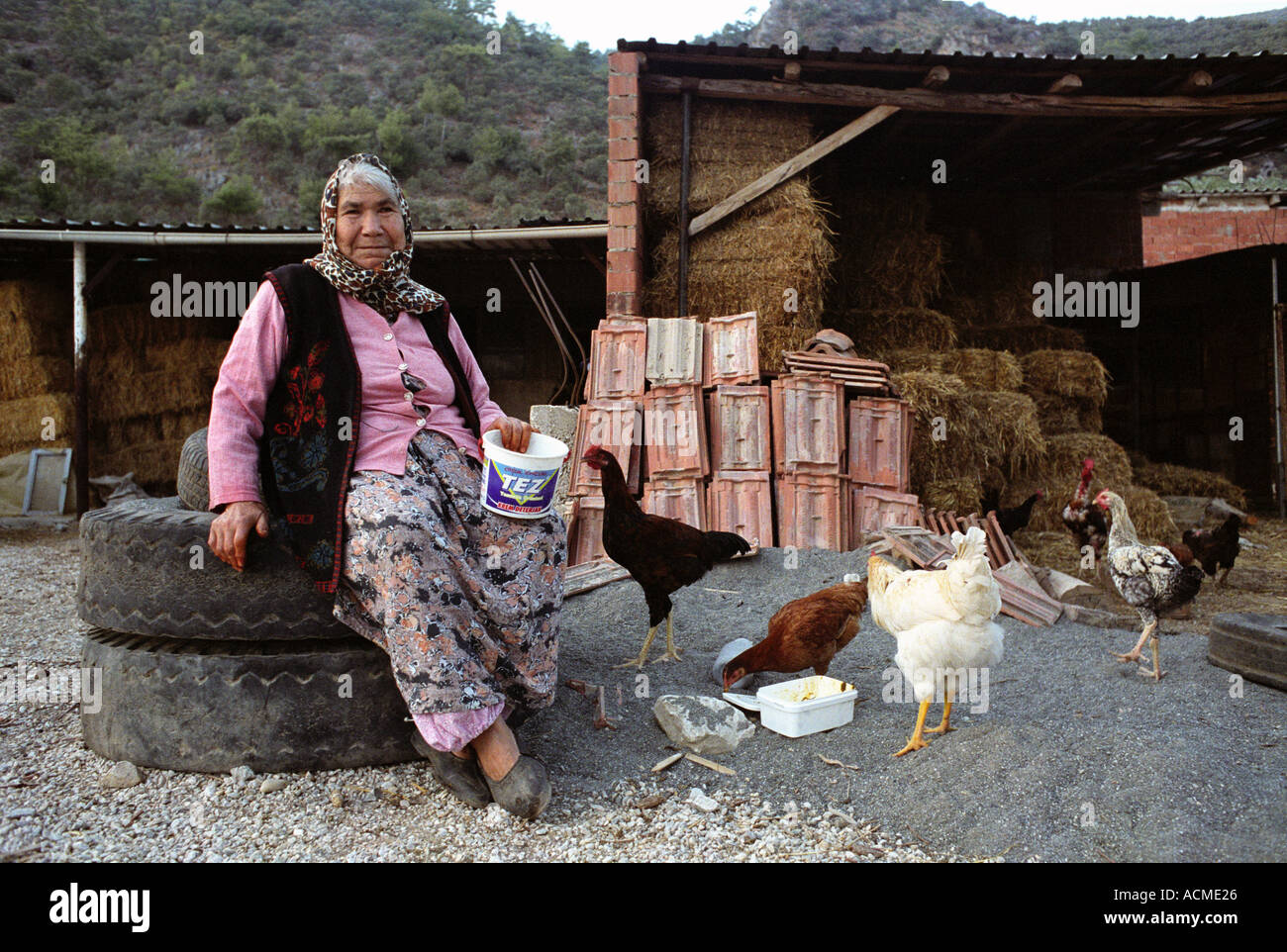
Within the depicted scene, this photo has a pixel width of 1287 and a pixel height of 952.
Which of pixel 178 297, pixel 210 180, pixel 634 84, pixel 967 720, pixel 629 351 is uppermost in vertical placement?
pixel 210 180

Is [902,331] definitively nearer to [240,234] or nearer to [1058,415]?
[1058,415]

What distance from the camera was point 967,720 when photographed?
3320 mm

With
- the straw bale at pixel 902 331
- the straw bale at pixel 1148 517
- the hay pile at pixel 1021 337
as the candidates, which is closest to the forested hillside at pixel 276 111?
the hay pile at pixel 1021 337

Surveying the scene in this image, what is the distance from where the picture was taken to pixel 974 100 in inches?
308

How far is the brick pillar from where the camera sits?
7.42 metres

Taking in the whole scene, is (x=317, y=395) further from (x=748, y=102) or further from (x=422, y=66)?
(x=422, y=66)

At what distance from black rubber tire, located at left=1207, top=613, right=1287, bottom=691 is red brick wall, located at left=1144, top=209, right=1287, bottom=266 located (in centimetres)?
1417

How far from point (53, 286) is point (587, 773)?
38.0ft

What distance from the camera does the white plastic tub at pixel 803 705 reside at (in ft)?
10.2

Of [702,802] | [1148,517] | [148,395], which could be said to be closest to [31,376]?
[148,395]

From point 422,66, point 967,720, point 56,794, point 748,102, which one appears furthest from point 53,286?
point 422,66

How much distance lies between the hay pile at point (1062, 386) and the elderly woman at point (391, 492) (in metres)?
8.05

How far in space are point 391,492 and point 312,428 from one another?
35 cm

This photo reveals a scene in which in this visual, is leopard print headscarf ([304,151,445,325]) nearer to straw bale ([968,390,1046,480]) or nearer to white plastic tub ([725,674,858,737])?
white plastic tub ([725,674,858,737])
